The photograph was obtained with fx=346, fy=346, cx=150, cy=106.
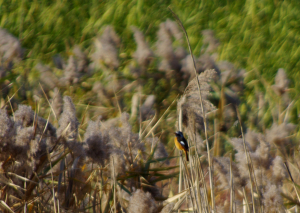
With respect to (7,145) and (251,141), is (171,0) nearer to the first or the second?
(251,141)

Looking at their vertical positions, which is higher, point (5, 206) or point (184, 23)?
point (5, 206)

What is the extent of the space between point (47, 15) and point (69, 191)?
309 cm

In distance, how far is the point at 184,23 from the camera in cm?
383

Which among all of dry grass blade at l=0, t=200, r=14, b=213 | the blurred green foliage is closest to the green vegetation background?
Result: the blurred green foliage

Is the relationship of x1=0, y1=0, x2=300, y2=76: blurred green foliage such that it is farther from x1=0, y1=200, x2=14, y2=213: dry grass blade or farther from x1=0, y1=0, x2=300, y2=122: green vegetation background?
x1=0, y1=200, x2=14, y2=213: dry grass blade

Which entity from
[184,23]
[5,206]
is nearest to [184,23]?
[184,23]

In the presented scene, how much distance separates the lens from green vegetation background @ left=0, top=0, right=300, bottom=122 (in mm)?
3635

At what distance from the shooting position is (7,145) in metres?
1.00

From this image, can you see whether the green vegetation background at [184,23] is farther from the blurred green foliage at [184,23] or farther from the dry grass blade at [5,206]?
the dry grass blade at [5,206]

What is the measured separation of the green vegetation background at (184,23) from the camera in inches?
143

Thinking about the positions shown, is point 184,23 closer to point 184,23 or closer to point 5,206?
point 184,23

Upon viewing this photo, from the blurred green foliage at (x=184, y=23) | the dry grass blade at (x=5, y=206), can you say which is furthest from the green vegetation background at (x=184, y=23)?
the dry grass blade at (x=5, y=206)

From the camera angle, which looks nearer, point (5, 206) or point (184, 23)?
point (5, 206)

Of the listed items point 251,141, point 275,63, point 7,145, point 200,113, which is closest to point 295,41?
point 275,63
